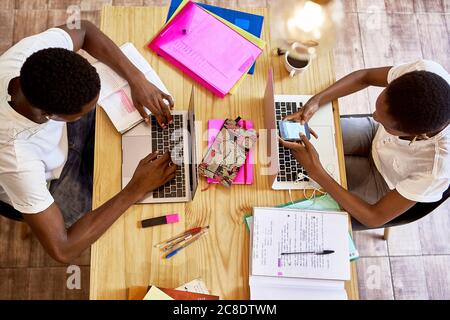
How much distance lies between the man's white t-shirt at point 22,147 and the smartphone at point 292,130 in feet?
2.63

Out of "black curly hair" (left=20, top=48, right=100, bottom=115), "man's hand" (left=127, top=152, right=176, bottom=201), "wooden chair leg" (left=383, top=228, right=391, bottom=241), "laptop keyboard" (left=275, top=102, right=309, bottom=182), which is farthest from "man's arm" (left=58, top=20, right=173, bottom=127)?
"wooden chair leg" (left=383, top=228, right=391, bottom=241)

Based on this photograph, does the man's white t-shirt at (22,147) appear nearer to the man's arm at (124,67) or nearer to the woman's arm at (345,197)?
the man's arm at (124,67)

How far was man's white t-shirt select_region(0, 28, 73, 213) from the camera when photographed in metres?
1.26

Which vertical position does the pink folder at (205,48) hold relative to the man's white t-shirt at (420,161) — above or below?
above

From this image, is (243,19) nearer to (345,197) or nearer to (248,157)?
(248,157)

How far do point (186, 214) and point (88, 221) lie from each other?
1.08 ft

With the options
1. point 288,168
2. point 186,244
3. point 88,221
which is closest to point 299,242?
point 288,168

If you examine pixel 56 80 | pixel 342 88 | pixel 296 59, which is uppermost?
pixel 296 59

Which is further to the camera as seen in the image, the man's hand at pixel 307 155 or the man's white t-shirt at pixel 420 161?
the man's hand at pixel 307 155

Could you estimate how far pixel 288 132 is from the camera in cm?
154

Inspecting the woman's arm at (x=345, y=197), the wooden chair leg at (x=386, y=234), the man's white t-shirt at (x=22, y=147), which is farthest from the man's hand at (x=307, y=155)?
the wooden chair leg at (x=386, y=234)

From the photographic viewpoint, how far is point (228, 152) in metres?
1.51

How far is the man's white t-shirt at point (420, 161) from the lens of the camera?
1.38 m
